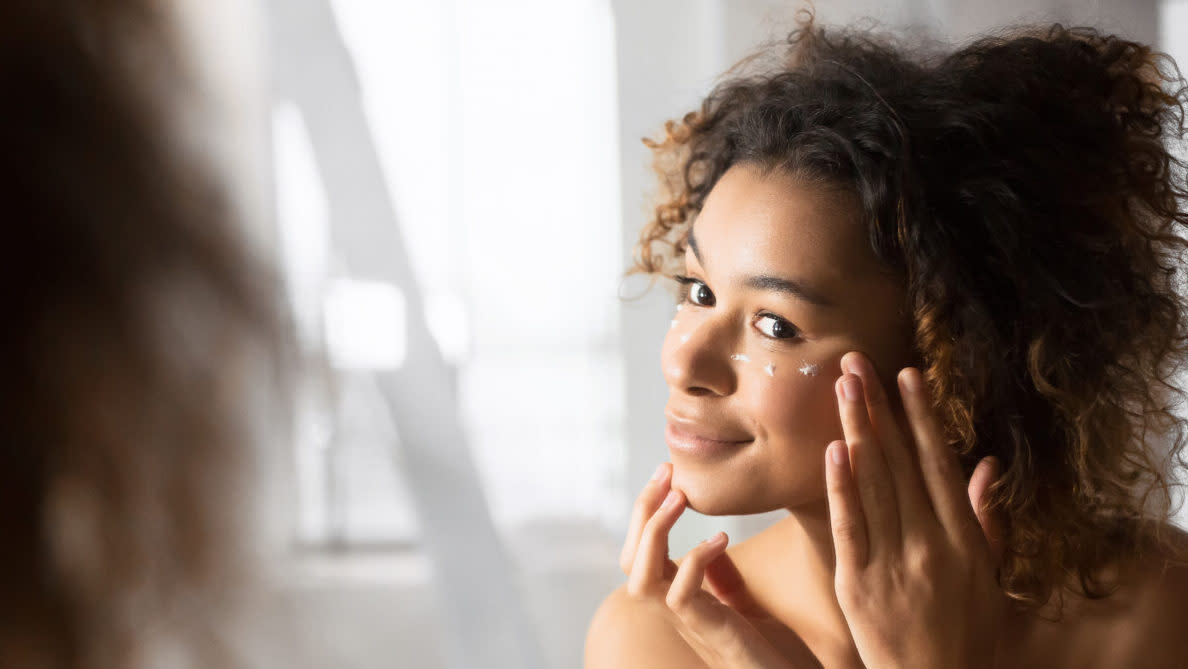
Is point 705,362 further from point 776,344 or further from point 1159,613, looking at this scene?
point 1159,613

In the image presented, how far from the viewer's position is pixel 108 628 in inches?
10.7

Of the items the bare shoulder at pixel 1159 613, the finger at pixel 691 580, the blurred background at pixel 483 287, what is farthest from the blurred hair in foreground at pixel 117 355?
the blurred background at pixel 483 287

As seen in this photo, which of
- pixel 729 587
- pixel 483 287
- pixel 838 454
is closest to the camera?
pixel 838 454

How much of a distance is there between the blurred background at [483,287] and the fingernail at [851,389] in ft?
2.18

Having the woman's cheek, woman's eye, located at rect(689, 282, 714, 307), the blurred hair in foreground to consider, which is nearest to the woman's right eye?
woman's eye, located at rect(689, 282, 714, 307)

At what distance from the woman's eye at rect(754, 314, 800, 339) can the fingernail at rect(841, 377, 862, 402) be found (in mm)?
70

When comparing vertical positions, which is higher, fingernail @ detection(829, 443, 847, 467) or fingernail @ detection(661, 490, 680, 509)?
fingernail @ detection(829, 443, 847, 467)

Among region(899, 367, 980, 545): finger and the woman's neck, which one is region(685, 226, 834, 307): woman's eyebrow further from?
the woman's neck

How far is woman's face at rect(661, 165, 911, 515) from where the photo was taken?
3.01 ft

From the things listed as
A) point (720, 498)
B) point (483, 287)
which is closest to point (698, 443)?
point (720, 498)

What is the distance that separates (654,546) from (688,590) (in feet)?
0.20

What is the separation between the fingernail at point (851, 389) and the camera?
881mm

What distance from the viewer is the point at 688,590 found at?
35.8 inches

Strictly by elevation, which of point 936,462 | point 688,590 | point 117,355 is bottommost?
point 688,590
